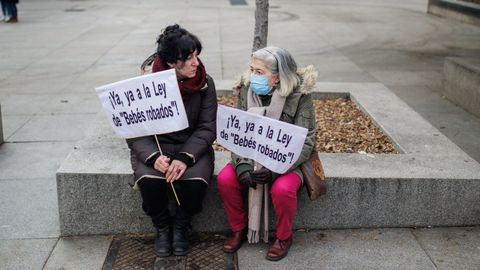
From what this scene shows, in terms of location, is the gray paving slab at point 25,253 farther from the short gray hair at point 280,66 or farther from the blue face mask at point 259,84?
the short gray hair at point 280,66

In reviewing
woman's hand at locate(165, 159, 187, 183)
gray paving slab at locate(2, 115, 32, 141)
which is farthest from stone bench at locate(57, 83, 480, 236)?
gray paving slab at locate(2, 115, 32, 141)

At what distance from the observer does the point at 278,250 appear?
3.82 m

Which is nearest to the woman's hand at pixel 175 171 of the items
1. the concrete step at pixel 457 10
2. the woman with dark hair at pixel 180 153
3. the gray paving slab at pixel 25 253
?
the woman with dark hair at pixel 180 153

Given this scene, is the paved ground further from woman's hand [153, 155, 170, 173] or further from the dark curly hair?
the dark curly hair

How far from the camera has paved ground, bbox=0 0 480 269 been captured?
12.9ft

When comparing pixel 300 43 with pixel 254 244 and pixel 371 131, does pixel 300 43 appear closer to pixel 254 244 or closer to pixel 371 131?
pixel 371 131

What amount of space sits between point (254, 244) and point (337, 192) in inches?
27.2

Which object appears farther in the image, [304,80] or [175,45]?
[304,80]

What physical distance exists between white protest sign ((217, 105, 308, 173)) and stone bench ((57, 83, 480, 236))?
0.45m

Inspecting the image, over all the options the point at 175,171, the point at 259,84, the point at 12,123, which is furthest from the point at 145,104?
the point at 12,123

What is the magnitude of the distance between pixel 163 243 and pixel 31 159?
7.59 feet

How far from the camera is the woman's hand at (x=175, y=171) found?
12.0ft

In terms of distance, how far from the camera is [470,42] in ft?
41.4

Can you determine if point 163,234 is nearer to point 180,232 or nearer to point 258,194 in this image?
point 180,232
